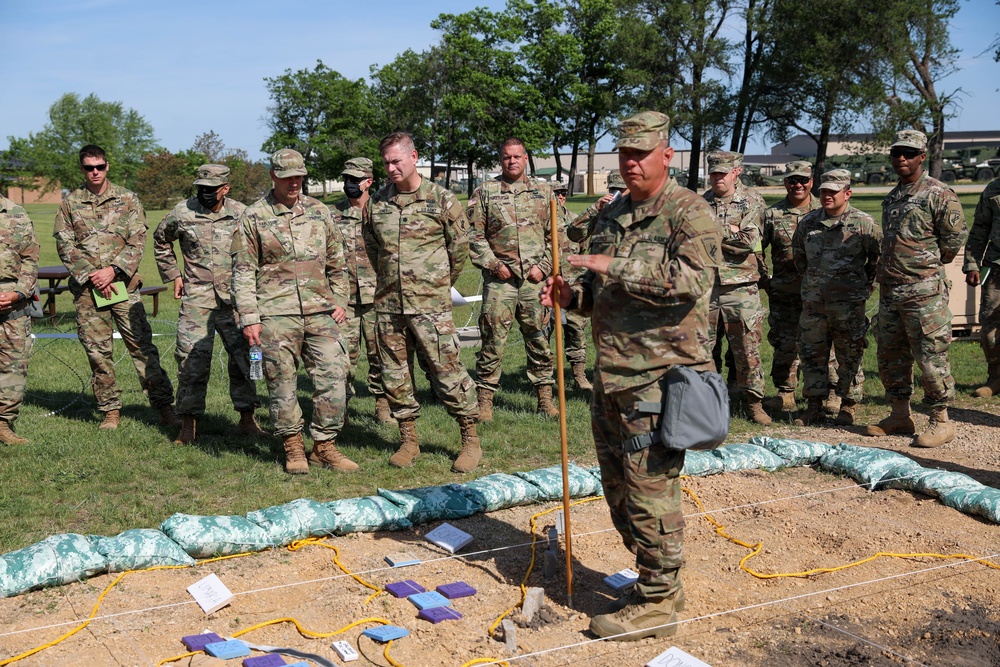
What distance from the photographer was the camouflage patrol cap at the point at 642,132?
4.52 meters

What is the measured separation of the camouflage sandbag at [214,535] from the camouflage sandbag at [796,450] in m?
4.12

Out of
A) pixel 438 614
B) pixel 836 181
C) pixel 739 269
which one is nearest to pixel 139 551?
pixel 438 614

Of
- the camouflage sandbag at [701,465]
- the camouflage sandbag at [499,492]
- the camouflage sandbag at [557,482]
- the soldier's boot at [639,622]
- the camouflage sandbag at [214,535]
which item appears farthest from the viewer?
the camouflage sandbag at [701,465]

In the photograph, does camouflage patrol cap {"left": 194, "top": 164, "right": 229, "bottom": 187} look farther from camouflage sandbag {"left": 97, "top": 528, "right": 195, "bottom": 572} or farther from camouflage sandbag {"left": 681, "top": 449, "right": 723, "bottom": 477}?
camouflage sandbag {"left": 681, "top": 449, "right": 723, "bottom": 477}

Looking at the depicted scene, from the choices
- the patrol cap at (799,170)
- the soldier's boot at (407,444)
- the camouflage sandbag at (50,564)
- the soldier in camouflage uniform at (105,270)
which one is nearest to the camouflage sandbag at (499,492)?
the soldier's boot at (407,444)

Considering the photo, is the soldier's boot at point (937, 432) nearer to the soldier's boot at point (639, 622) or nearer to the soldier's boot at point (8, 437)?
the soldier's boot at point (639, 622)

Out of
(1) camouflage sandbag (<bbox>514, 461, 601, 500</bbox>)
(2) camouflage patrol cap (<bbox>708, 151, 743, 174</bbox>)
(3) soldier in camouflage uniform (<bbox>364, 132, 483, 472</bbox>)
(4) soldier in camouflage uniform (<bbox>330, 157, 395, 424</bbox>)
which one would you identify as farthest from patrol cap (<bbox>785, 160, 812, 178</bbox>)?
(4) soldier in camouflage uniform (<bbox>330, 157, 395, 424</bbox>)

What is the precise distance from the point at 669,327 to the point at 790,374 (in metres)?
5.11

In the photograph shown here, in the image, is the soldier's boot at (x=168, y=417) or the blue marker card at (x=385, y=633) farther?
the soldier's boot at (x=168, y=417)

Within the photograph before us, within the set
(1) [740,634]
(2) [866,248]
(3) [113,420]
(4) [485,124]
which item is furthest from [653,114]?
(4) [485,124]

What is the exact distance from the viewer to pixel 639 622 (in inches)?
183

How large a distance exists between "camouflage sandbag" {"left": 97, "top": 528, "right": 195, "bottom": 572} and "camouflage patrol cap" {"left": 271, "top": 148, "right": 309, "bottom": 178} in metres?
2.79

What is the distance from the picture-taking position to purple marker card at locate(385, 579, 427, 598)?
5164 mm

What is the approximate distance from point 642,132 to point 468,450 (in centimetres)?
367
